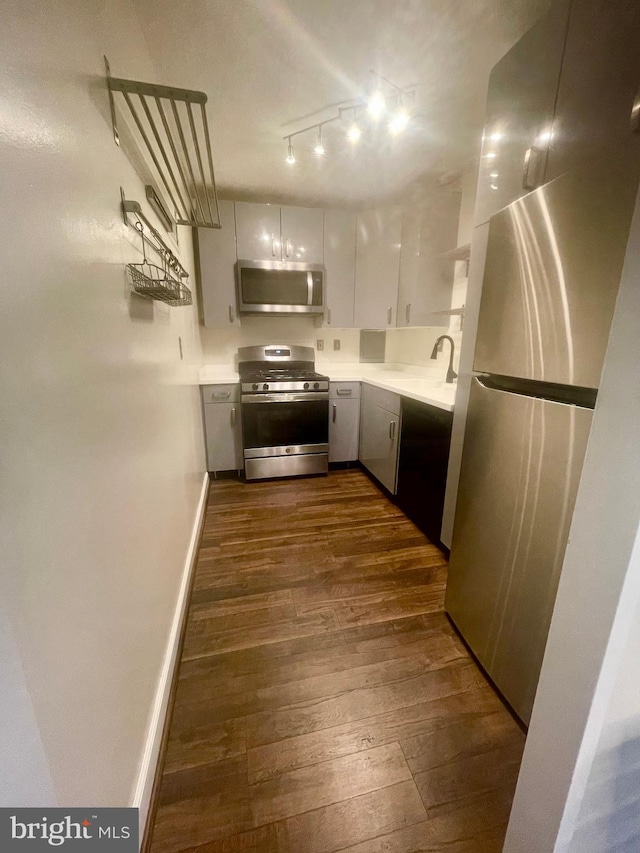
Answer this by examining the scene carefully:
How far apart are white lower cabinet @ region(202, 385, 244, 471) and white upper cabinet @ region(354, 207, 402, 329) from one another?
1394 millimetres

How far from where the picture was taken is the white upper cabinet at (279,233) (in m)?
2.70

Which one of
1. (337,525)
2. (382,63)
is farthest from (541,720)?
(382,63)

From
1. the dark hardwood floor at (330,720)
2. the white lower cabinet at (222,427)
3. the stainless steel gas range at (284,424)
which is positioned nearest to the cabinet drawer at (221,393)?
the white lower cabinet at (222,427)

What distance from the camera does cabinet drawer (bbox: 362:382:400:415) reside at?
235cm

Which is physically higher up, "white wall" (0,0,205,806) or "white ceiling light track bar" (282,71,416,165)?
"white ceiling light track bar" (282,71,416,165)

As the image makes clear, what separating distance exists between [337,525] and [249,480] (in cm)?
100

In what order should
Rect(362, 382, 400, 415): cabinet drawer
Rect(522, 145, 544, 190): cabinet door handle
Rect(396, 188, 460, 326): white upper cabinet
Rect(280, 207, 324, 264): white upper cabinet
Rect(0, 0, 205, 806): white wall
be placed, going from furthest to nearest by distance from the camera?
Rect(280, 207, 324, 264): white upper cabinet → Rect(396, 188, 460, 326): white upper cabinet → Rect(362, 382, 400, 415): cabinet drawer → Rect(522, 145, 544, 190): cabinet door handle → Rect(0, 0, 205, 806): white wall

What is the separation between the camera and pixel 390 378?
2.98m

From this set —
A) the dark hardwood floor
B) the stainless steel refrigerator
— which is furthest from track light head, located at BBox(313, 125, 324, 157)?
the dark hardwood floor

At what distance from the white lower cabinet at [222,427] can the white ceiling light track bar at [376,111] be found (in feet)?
5.73

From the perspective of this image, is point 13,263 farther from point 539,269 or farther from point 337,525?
point 337,525

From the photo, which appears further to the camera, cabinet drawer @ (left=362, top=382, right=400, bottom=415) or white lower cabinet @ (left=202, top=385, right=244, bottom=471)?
white lower cabinet @ (left=202, top=385, right=244, bottom=471)

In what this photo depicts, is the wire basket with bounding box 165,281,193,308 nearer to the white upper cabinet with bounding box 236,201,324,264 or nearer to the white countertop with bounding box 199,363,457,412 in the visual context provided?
the white countertop with bounding box 199,363,457,412

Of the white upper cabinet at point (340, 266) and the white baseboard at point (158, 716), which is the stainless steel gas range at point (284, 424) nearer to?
the white upper cabinet at point (340, 266)
